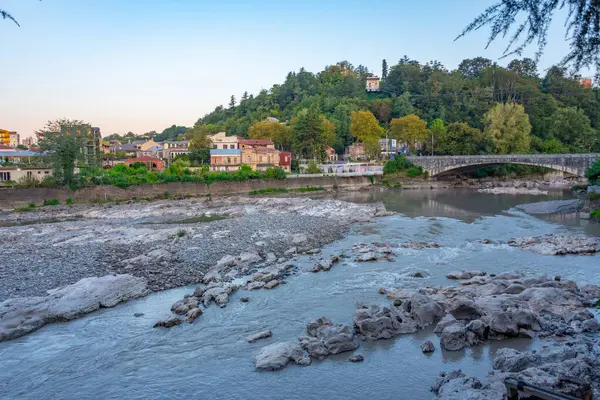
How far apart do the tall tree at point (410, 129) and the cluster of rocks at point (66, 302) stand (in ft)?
184

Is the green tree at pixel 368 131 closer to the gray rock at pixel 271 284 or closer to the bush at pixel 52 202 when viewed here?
the bush at pixel 52 202

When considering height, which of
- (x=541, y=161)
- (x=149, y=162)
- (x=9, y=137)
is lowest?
(x=149, y=162)

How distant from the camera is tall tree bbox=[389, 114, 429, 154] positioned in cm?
6762

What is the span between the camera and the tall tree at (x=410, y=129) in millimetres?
67625

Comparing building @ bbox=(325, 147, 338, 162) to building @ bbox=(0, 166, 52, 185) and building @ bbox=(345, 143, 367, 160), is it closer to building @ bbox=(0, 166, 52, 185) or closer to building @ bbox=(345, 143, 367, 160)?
building @ bbox=(345, 143, 367, 160)

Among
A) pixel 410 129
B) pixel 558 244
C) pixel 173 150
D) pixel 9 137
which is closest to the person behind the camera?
pixel 558 244

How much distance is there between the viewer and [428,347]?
1221 centimetres

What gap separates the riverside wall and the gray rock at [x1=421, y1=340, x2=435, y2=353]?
3979 centimetres

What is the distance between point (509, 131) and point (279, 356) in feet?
201

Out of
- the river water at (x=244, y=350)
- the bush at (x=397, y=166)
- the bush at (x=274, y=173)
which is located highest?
the bush at (x=397, y=166)

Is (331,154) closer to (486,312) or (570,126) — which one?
(570,126)

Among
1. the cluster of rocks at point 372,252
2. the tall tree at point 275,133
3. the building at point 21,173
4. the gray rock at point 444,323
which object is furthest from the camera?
the tall tree at point 275,133

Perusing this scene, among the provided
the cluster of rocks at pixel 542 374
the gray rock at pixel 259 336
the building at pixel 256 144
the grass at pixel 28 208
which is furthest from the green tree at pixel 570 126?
the gray rock at pixel 259 336

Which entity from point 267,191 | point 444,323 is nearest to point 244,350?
point 444,323
